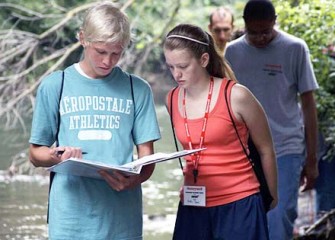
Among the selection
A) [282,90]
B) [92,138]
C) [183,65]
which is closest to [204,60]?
[183,65]

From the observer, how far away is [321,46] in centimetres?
755

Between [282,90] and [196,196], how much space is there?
180 cm

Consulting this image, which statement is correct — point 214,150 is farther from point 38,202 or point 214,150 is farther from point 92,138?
point 38,202

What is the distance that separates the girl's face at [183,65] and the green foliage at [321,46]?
316 cm

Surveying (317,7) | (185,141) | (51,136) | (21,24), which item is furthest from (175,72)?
(21,24)

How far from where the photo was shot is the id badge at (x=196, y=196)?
4164 millimetres

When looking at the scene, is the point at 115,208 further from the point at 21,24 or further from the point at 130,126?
the point at 21,24

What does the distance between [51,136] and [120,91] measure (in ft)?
1.14

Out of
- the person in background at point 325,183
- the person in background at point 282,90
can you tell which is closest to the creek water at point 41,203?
the person in background at point 325,183

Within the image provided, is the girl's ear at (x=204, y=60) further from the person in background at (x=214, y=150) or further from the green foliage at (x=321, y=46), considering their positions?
the green foliage at (x=321, y=46)

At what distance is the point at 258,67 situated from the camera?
19.2ft

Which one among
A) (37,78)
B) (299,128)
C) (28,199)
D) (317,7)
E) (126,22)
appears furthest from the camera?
(37,78)

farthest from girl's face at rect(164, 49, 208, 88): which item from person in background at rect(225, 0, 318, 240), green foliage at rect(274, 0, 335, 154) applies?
green foliage at rect(274, 0, 335, 154)

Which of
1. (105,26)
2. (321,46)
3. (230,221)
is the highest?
(321,46)
